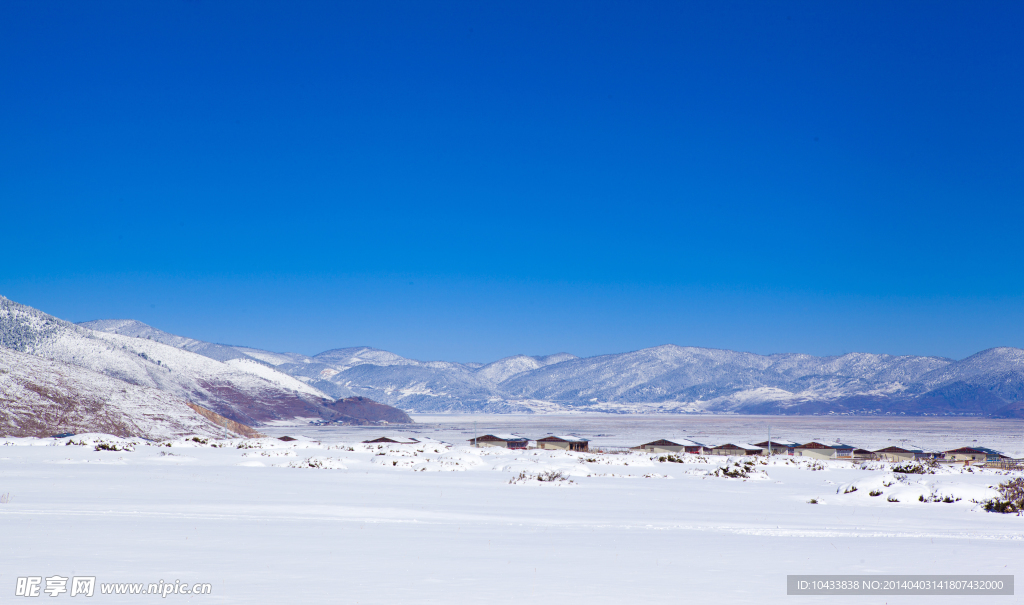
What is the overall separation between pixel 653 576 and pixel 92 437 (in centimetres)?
4891

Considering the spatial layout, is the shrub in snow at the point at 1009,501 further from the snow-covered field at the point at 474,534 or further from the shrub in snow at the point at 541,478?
the shrub in snow at the point at 541,478

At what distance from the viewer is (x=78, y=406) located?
248 feet

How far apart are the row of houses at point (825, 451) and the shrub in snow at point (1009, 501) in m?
40.6

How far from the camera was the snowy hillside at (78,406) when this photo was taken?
7050cm

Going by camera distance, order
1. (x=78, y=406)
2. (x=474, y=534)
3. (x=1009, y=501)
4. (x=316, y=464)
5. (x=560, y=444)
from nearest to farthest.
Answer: (x=474, y=534)
(x=1009, y=501)
(x=316, y=464)
(x=560, y=444)
(x=78, y=406)

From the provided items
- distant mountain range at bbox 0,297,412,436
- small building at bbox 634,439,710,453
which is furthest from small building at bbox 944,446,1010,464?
distant mountain range at bbox 0,297,412,436

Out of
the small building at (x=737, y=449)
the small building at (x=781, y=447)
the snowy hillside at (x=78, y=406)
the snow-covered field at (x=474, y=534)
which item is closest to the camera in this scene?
the snow-covered field at (x=474, y=534)

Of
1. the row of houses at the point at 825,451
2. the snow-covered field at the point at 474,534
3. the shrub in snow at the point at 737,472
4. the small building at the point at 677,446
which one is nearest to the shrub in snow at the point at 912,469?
the shrub in snow at the point at 737,472

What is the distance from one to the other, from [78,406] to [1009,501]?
78119 millimetres

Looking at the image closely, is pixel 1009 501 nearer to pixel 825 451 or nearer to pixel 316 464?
pixel 316 464

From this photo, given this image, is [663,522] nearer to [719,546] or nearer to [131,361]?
[719,546]

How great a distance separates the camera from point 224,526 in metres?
15.7

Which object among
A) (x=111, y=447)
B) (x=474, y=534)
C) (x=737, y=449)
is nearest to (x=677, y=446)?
(x=737, y=449)

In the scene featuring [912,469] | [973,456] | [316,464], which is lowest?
[973,456]
